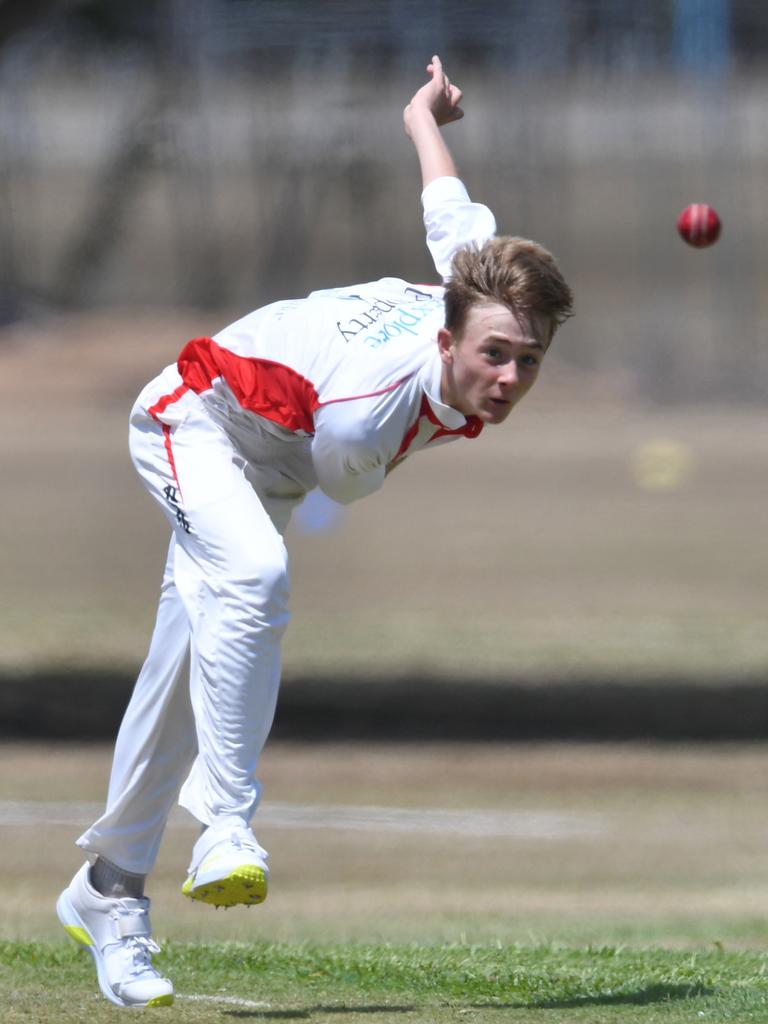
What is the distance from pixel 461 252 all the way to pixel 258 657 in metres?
0.98

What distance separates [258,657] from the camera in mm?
3996

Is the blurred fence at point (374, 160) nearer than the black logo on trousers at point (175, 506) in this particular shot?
No

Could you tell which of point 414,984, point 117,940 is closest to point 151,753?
point 117,940

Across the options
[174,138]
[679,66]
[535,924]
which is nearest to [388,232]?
[174,138]

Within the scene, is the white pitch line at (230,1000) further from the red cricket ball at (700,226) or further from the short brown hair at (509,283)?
the red cricket ball at (700,226)

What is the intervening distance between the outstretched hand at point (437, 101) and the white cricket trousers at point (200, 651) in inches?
37.4

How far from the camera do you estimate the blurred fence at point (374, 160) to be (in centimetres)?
2423

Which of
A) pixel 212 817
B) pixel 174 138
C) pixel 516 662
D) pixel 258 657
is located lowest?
pixel 516 662

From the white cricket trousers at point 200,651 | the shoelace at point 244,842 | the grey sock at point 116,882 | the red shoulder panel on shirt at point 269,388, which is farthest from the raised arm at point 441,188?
the grey sock at point 116,882

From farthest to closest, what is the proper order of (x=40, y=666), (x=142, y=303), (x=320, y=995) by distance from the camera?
(x=142, y=303)
(x=40, y=666)
(x=320, y=995)

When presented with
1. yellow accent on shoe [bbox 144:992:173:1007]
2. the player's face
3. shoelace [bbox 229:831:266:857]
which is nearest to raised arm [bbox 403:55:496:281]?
the player's face

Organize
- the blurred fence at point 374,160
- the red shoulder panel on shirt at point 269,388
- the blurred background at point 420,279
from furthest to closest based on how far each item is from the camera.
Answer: the blurred fence at point 374,160 → the blurred background at point 420,279 → the red shoulder panel on shirt at point 269,388

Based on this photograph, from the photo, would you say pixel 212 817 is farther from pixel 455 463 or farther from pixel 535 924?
pixel 455 463

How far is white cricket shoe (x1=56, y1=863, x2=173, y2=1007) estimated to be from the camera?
427 cm
